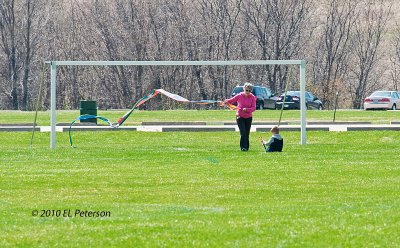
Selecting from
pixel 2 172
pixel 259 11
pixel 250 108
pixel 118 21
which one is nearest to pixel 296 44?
pixel 259 11

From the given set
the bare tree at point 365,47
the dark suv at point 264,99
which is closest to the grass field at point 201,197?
the dark suv at point 264,99

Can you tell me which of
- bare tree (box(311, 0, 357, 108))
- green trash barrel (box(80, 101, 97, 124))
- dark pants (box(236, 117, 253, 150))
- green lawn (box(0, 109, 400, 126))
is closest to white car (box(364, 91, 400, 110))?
green lawn (box(0, 109, 400, 126))

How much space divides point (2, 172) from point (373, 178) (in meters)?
6.97

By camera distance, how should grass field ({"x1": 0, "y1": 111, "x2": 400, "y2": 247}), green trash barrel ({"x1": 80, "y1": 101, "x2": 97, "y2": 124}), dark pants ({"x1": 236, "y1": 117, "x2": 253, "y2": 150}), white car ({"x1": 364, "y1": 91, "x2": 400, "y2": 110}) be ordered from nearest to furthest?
grass field ({"x1": 0, "y1": 111, "x2": 400, "y2": 247})
dark pants ({"x1": 236, "y1": 117, "x2": 253, "y2": 150})
green trash barrel ({"x1": 80, "y1": 101, "x2": 97, "y2": 124})
white car ({"x1": 364, "y1": 91, "x2": 400, "y2": 110})

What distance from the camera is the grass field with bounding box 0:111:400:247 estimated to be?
11719 mm

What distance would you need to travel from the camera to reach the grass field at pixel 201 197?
11.7 meters

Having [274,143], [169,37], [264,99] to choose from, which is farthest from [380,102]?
[274,143]

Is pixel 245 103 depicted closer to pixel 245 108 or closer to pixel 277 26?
pixel 245 108

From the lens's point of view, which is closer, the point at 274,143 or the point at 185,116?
the point at 274,143

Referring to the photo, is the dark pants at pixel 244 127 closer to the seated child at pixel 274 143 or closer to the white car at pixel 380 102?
the seated child at pixel 274 143

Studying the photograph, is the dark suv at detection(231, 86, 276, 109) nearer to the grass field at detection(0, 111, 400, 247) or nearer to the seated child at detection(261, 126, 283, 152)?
the grass field at detection(0, 111, 400, 247)

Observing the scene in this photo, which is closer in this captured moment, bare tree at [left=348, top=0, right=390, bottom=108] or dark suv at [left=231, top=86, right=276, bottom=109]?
dark suv at [left=231, top=86, right=276, bottom=109]

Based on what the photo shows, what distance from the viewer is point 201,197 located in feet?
52.3

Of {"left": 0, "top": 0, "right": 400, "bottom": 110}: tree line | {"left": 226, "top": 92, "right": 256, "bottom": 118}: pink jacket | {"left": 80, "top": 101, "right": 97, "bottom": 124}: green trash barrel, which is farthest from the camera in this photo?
{"left": 0, "top": 0, "right": 400, "bottom": 110}: tree line
